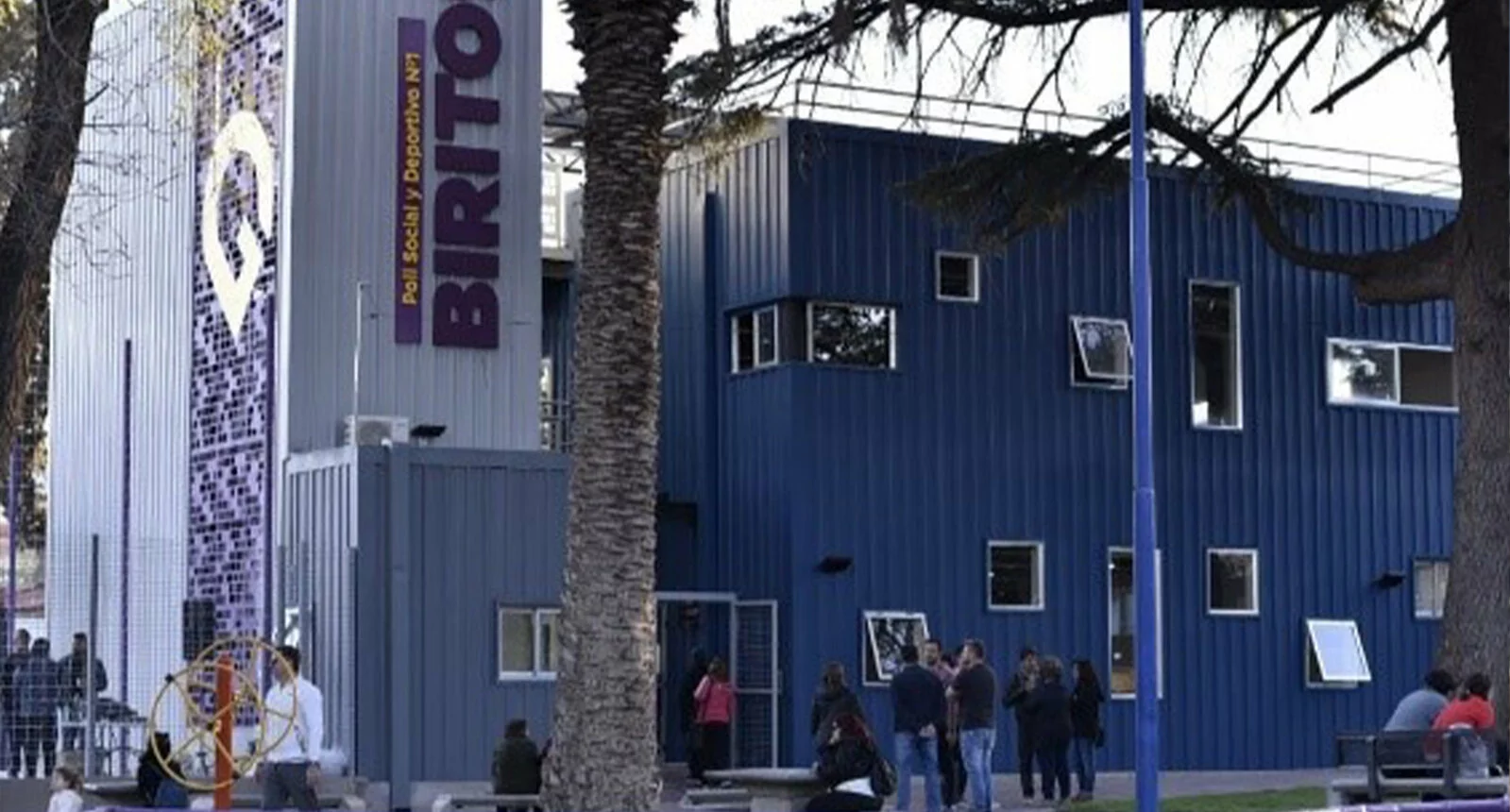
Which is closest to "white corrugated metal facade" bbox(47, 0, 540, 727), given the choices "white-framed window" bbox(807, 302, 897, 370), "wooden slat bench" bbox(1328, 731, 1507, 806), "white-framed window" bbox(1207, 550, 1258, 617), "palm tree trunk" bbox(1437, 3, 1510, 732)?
"white-framed window" bbox(807, 302, 897, 370)

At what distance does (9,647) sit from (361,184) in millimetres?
6955

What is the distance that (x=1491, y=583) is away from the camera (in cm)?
2838

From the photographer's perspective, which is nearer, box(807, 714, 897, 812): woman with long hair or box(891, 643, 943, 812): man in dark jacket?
box(807, 714, 897, 812): woman with long hair

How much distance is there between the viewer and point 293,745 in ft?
72.4

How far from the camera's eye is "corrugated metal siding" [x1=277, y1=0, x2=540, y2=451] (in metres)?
30.7

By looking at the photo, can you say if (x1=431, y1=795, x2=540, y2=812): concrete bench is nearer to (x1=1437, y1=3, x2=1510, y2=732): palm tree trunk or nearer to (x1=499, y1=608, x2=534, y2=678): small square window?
(x1=499, y1=608, x2=534, y2=678): small square window

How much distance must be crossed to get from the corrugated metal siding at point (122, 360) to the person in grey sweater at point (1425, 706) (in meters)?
14.7

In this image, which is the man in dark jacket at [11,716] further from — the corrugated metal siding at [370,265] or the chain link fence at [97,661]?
the corrugated metal siding at [370,265]

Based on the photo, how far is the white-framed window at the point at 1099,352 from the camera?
3581 centimetres

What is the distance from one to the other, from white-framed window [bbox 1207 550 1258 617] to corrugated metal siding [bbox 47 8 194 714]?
1335cm

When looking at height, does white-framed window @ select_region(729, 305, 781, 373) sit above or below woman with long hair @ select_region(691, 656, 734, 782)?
above

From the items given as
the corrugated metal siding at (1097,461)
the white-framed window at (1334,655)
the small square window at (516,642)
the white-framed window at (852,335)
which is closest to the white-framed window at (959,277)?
the corrugated metal siding at (1097,461)

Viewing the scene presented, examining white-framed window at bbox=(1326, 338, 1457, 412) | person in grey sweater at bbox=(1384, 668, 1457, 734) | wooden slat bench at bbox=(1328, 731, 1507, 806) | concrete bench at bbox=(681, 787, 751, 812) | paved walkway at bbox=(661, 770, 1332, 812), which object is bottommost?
paved walkway at bbox=(661, 770, 1332, 812)

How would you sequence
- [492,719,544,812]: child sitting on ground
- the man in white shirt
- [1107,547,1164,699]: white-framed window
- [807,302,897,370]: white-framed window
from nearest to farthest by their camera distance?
the man in white shirt, [492,719,544,812]: child sitting on ground, [807,302,897,370]: white-framed window, [1107,547,1164,699]: white-framed window
